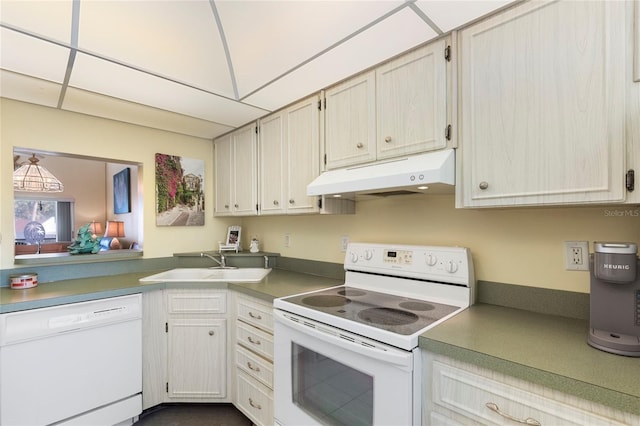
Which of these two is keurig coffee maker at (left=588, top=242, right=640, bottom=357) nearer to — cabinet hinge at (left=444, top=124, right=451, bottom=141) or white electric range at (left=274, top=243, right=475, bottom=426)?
white electric range at (left=274, top=243, right=475, bottom=426)

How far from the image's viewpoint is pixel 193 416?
6.92 ft

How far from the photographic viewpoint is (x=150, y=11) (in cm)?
137

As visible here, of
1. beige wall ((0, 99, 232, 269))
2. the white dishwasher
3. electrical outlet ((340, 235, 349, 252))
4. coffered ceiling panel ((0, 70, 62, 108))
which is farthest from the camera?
electrical outlet ((340, 235, 349, 252))

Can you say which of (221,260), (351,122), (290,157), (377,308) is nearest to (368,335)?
(377,308)

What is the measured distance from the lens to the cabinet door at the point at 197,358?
82.8 inches

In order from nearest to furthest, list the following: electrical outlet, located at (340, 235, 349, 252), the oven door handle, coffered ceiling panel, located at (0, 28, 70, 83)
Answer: the oven door handle → coffered ceiling panel, located at (0, 28, 70, 83) → electrical outlet, located at (340, 235, 349, 252)

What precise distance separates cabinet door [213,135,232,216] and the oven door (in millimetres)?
1542

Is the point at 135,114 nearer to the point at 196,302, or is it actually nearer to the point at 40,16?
the point at 40,16

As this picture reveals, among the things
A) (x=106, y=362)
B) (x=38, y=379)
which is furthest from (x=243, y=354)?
(x=38, y=379)

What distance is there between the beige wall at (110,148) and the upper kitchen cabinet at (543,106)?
7.85 feet

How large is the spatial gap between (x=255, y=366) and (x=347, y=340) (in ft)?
2.97

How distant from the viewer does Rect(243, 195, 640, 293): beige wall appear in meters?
1.26

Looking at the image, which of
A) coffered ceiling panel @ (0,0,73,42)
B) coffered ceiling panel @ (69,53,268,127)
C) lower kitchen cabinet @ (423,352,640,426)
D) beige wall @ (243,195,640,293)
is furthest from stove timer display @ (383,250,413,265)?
A: coffered ceiling panel @ (0,0,73,42)

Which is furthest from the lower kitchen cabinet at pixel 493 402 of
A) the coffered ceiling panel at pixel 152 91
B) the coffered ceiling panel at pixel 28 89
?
the coffered ceiling panel at pixel 28 89
